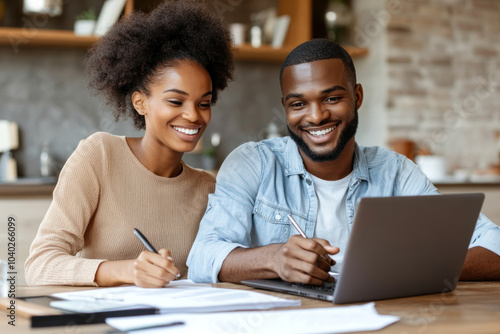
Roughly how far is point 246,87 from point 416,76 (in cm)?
113

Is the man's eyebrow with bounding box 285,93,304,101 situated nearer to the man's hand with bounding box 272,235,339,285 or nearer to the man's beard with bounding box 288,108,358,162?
the man's beard with bounding box 288,108,358,162

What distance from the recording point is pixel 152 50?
1797 millimetres

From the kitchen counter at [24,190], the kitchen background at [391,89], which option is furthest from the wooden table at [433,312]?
the kitchen background at [391,89]

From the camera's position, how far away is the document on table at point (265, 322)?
2.71ft

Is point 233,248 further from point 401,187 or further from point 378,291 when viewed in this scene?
point 401,187

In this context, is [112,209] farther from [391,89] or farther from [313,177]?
[391,89]

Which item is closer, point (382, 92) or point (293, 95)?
point (293, 95)

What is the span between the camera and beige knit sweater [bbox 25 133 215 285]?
5.09 feet

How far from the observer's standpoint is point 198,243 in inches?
57.8

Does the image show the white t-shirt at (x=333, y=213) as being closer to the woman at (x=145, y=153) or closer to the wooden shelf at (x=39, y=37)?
the woman at (x=145, y=153)

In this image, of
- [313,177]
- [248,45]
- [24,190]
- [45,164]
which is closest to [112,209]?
[313,177]

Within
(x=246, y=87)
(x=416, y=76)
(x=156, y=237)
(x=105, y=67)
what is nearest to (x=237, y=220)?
(x=156, y=237)

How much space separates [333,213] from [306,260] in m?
0.49

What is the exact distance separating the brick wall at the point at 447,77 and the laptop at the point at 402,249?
290cm
